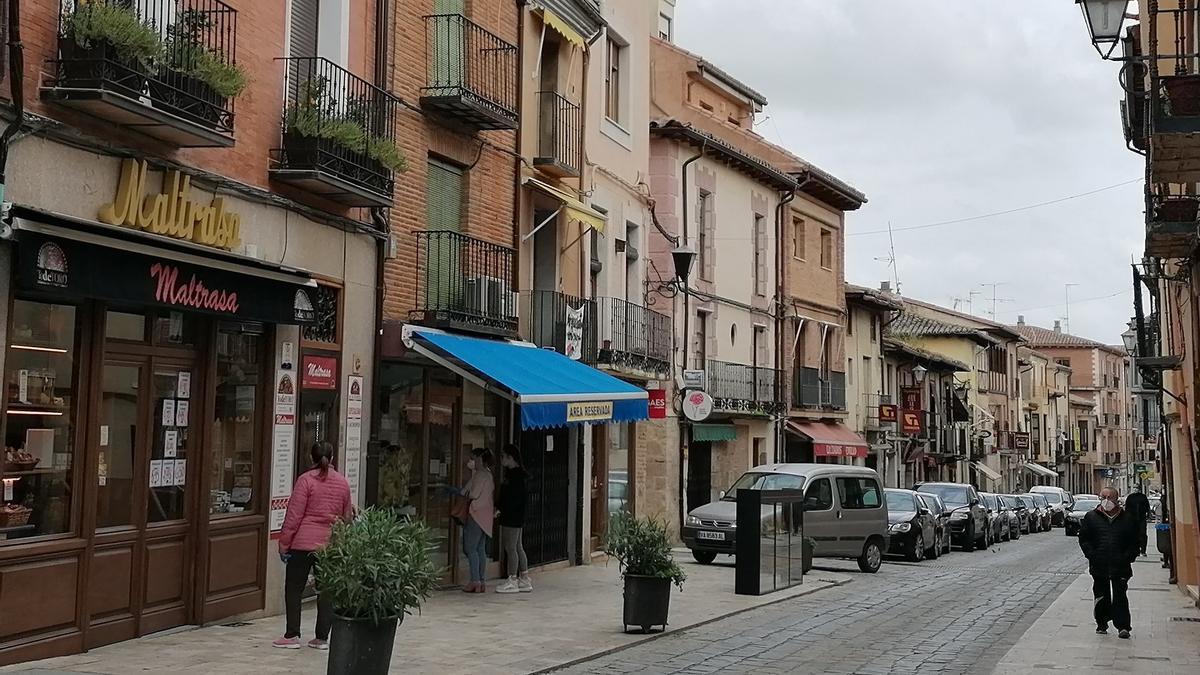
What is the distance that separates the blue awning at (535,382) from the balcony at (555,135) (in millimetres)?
3435

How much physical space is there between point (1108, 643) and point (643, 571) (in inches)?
203

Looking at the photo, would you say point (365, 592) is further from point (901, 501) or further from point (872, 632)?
point (901, 501)

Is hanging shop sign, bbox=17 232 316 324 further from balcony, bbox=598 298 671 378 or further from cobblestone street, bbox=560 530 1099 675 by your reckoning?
balcony, bbox=598 298 671 378

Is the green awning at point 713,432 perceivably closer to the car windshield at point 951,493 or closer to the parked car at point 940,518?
the parked car at point 940,518

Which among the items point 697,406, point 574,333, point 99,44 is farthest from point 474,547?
point 697,406

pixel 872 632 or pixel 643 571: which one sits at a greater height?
pixel 643 571

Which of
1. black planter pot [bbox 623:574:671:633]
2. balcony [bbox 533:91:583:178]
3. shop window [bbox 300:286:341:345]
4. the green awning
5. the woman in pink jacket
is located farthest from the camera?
the green awning

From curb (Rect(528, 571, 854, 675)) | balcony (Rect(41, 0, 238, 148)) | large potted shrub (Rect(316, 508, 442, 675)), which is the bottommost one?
curb (Rect(528, 571, 854, 675))

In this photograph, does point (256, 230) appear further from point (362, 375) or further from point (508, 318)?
point (508, 318)

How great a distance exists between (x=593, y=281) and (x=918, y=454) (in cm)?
3317

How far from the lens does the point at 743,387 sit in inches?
1326

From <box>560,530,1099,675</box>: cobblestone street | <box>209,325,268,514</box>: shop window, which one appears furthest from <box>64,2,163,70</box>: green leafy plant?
<box>560,530,1099,675</box>: cobblestone street

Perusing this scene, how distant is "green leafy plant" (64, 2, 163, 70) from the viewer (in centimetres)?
1002

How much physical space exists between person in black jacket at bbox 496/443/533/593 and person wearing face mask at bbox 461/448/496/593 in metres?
0.30
